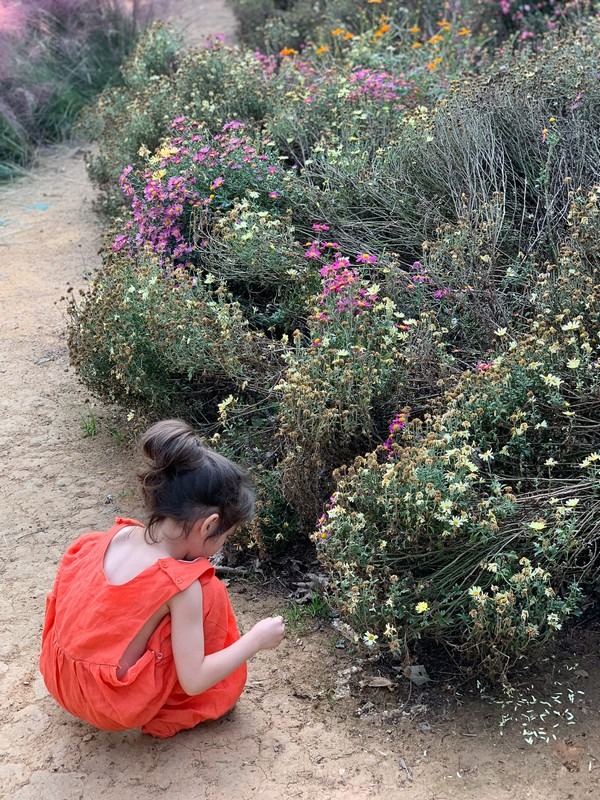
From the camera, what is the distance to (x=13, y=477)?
12.2 ft

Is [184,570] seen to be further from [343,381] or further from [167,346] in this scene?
[167,346]

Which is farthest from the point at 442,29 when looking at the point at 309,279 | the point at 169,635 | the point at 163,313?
the point at 169,635

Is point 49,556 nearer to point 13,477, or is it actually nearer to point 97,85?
point 13,477

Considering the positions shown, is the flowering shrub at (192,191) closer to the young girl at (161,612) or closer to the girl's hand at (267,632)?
the young girl at (161,612)

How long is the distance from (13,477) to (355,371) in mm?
1609

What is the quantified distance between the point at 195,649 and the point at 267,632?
0.19 meters

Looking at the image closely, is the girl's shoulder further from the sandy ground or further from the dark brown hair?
the sandy ground

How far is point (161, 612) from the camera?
2.31 m

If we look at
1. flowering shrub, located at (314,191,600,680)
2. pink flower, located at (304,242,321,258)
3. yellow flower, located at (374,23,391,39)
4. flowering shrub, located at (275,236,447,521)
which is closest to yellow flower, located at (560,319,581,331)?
flowering shrub, located at (314,191,600,680)

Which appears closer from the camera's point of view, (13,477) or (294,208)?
(13,477)

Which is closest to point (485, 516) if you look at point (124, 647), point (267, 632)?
point (267, 632)

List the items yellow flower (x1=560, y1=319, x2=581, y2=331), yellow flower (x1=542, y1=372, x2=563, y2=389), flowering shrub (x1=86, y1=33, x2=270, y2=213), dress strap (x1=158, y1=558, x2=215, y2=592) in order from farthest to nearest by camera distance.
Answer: flowering shrub (x1=86, y1=33, x2=270, y2=213) → yellow flower (x1=560, y1=319, x2=581, y2=331) → yellow flower (x1=542, y1=372, x2=563, y2=389) → dress strap (x1=158, y1=558, x2=215, y2=592)

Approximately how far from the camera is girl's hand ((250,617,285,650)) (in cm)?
235

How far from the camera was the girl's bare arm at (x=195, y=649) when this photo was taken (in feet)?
7.52
